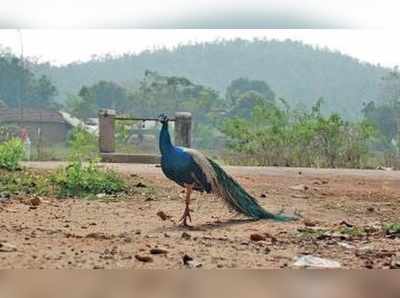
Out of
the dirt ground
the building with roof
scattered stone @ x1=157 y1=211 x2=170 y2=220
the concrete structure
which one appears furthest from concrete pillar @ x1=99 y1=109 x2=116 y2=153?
scattered stone @ x1=157 y1=211 x2=170 y2=220

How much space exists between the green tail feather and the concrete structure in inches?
51.7

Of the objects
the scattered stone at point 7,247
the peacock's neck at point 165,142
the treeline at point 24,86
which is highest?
the treeline at point 24,86

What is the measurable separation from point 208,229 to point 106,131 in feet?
9.34

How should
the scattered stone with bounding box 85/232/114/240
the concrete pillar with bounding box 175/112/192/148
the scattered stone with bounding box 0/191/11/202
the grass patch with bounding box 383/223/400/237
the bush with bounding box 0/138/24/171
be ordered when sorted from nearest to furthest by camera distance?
the scattered stone with bounding box 85/232/114/240 → the grass patch with bounding box 383/223/400/237 → the scattered stone with bounding box 0/191/11/202 → the concrete pillar with bounding box 175/112/192/148 → the bush with bounding box 0/138/24/171

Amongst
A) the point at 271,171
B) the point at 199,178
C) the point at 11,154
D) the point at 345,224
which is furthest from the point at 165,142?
the point at 271,171

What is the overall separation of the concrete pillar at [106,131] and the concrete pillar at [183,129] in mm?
713

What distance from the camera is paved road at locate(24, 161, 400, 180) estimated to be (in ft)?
17.3

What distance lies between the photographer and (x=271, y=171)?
552 centimetres

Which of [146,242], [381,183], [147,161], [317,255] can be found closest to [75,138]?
[147,161]

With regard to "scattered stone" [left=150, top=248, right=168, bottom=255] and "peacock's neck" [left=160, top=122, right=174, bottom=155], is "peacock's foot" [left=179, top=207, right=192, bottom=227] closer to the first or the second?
"peacock's neck" [left=160, top=122, right=174, bottom=155]

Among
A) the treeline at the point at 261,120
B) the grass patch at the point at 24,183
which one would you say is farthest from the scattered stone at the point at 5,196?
the treeline at the point at 261,120

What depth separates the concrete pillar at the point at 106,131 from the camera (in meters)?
5.77

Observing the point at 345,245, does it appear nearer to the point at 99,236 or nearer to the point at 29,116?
the point at 99,236

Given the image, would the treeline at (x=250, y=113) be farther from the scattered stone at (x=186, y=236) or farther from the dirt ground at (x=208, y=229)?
the scattered stone at (x=186, y=236)
